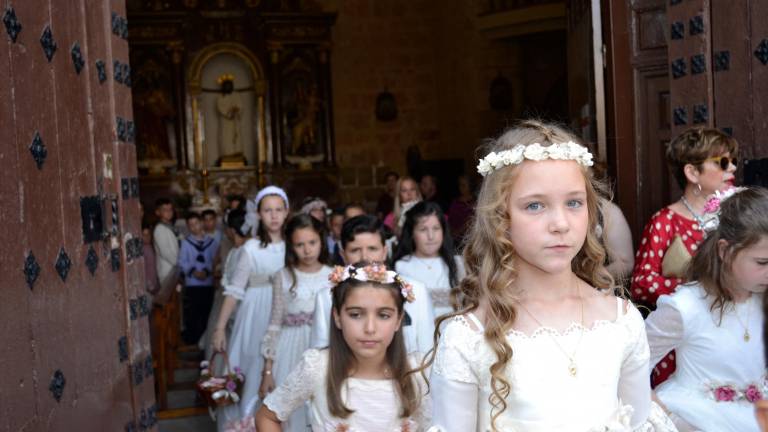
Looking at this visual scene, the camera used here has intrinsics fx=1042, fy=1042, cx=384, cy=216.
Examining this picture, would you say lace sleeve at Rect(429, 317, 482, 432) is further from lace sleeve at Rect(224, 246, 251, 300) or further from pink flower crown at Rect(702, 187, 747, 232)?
lace sleeve at Rect(224, 246, 251, 300)

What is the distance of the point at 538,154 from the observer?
2.56 metres

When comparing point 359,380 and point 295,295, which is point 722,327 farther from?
point 295,295

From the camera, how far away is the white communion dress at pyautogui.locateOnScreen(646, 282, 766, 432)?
3697 millimetres

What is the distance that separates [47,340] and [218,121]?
14478 millimetres

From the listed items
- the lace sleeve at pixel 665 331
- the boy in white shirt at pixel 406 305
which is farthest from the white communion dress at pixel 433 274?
the lace sleeve at pixel 665 331

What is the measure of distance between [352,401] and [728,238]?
152 centimetres

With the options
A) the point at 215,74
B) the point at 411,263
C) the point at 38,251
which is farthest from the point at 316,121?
the point at 38,251

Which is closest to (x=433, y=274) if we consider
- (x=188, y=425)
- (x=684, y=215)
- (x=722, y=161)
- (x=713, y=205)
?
(x=684, y=215)

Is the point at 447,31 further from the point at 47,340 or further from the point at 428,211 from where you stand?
the point at 47,340

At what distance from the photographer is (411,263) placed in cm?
606

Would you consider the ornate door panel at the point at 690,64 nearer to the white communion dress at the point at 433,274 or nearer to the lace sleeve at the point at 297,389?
the white communion dress at the point at 433,274

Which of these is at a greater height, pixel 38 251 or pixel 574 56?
pixel 574 56

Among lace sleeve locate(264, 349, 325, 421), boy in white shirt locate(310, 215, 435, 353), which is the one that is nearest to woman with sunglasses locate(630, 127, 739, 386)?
boy in white shirt locate(310, 215, 435, 353)

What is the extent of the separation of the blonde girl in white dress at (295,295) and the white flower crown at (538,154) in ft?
11.1
